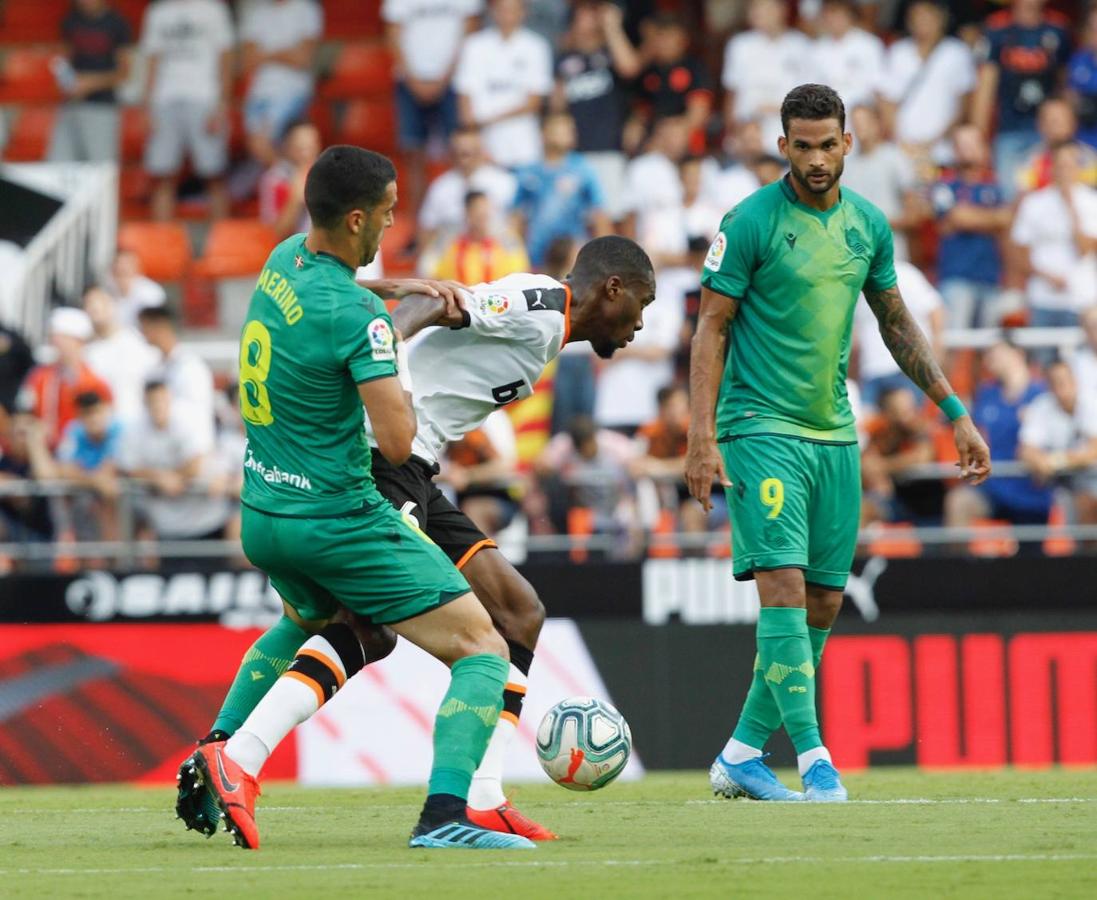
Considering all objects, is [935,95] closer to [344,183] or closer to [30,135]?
[30,135]

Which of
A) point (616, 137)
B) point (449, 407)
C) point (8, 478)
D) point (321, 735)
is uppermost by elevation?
point (616, 137)

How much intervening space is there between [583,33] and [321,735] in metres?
7.00

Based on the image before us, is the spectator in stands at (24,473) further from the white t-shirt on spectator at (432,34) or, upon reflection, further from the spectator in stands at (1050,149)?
the spectator in stands at (1050,149)

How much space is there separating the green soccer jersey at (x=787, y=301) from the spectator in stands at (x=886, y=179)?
7690 mm

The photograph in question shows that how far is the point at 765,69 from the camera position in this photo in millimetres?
16859

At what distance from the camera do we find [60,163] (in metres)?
18.8

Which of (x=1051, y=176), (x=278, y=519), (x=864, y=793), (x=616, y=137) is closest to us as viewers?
(x=278, y=519)

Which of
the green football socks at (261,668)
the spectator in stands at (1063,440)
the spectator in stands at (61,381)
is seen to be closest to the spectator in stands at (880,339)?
the spectator in stands at (1063,440)

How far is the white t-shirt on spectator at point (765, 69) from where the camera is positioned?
16781 millimetres

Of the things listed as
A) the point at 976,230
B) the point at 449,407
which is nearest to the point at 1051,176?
the point at 976,230

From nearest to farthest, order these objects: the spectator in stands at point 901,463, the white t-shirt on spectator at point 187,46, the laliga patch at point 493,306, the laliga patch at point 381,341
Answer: the laliga patch at point 381,341 → the laliga patch at point 493,306 → the spectator in stands at point 901,463 → the white t-shirt on spectator at point 187,46

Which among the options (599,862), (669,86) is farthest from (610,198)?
(599,862)

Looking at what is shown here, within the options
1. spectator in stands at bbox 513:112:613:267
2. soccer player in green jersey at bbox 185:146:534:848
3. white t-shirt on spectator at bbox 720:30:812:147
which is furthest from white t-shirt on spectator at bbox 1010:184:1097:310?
soccer player in green jersey at bbox 185:146:534:848

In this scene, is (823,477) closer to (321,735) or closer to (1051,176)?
(321,735)
